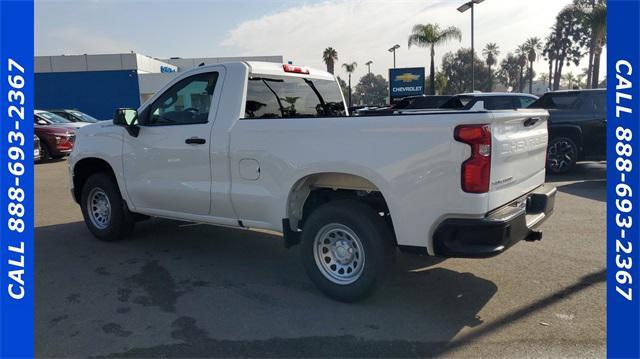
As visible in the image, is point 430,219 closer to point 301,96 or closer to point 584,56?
point 301,96

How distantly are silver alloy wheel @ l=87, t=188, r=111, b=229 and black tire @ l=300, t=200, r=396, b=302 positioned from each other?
3.16 m

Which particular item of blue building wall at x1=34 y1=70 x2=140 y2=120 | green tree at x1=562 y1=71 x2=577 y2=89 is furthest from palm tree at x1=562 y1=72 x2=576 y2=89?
blue building wall at x1=34 y1=70 x2=140 y2=120

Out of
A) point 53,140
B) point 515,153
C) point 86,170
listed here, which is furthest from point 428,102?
point 53,140

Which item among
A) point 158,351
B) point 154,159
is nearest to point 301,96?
point 154,159

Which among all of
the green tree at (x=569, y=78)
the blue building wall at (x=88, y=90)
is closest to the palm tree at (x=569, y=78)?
the green tree at (x=569, y=78)

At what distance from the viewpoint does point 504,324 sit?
371cm

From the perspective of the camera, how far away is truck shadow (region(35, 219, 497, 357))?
11.4 feet

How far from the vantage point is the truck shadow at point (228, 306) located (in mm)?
3467

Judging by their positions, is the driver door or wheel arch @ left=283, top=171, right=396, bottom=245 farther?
the driver door

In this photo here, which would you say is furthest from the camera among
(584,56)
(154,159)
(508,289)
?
(584,56)

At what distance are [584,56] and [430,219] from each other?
58.9 meters

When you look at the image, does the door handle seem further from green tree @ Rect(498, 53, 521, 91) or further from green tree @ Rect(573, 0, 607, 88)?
green tree @ Rect(498, 53, 521, 91)

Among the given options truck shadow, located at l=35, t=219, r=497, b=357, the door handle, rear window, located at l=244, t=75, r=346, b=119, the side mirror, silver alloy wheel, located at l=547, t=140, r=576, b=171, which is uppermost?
rear window, located at l=244, t=75, r=346, b=119

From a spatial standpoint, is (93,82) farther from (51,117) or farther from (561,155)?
(561,155)
